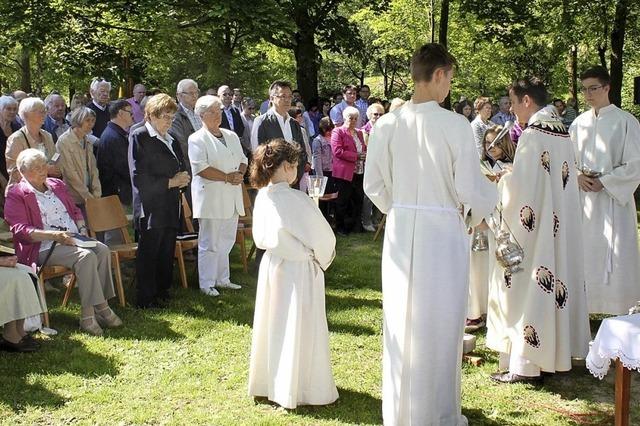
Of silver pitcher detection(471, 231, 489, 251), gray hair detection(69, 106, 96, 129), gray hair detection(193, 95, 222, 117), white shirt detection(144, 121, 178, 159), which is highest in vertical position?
gray hair detection(193, 95, 222, 117)

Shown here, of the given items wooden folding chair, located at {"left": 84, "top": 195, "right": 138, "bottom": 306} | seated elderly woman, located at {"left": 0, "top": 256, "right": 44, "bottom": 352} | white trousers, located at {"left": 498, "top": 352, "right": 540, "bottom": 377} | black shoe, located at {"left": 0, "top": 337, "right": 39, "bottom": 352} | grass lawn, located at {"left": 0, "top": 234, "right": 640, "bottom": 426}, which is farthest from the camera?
wooden folding chair, located at {"left": 84, "top": 195, "right": 138, "bottom": 306}

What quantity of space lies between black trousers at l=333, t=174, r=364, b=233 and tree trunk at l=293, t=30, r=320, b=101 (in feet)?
22.0

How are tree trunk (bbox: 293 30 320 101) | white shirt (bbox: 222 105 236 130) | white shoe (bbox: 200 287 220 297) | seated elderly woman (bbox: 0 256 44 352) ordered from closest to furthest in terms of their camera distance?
seated elderly woman (bbox: 0 256 44 352), white shoe (bbox: 200 287 220 297), white shirt (bbox: 222 105 236 130), tree trunk (bbox: 293 30 320 101)

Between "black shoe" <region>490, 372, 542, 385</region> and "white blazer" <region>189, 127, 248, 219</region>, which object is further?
"white blazer" <region>189, 127, 248, 219</region>

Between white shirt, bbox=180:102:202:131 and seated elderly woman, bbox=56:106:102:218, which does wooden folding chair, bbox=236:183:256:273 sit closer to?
white shirt, bbox=180:102:202:131

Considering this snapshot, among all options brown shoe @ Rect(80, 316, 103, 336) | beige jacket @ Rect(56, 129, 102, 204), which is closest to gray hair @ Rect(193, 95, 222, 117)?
beige jacket @ Rect(56, 129, 102, 204)

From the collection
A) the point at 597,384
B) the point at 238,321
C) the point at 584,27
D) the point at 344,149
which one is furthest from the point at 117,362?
the point at 584,27

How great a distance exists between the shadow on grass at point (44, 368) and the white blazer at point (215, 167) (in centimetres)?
212

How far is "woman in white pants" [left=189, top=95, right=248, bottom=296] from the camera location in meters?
7.91

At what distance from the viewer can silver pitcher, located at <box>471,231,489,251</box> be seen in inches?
269

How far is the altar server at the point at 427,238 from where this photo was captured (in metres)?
4.38

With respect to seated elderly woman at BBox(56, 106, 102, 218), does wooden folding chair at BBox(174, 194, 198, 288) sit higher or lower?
lower

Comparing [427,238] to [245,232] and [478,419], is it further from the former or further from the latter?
[245,232]

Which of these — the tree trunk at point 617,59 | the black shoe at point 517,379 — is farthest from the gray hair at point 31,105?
the tree trunk at point 617,59
